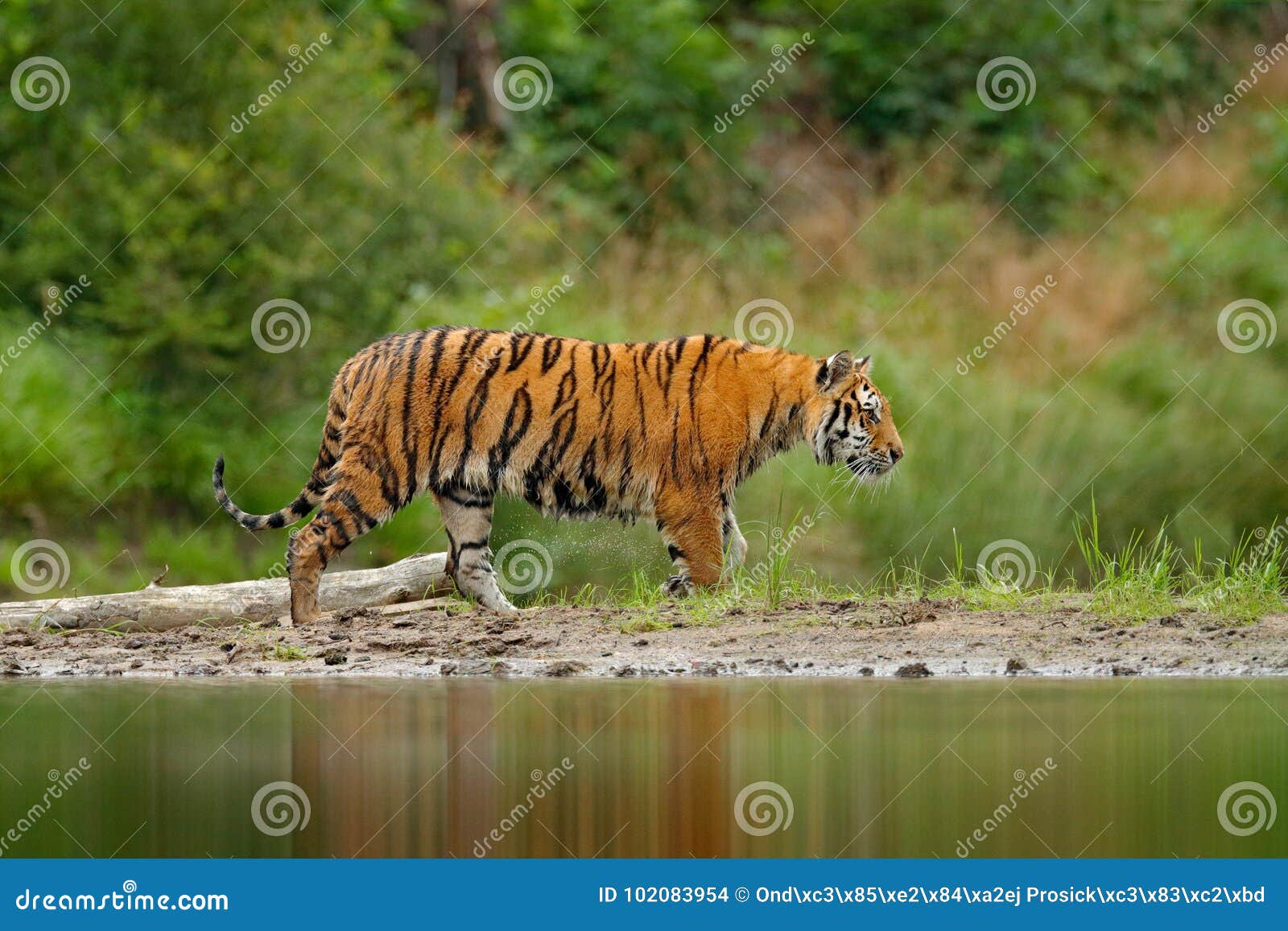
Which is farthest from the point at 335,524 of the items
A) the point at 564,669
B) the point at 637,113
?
the point at 637,113

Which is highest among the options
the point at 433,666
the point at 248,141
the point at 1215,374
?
the point at 248,141

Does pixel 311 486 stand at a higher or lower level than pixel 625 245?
lower

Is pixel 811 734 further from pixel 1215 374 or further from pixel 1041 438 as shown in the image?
pixel 1215 374

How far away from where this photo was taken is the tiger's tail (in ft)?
33.1

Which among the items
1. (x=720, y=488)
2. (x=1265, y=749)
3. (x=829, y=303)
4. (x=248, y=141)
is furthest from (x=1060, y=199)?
(x=1265, y=749)

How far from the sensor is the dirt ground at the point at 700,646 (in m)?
8.71

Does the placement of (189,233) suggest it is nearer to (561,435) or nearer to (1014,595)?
(561,435)

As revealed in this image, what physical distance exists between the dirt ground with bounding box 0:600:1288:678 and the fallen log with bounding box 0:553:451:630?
143 mm

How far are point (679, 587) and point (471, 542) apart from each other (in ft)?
4.19

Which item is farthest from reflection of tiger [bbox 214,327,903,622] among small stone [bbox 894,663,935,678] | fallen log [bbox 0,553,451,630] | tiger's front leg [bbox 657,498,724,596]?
small stone [bbox 894,663,935,678]

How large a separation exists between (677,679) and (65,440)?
7.81 meters

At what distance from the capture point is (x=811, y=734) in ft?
22.4

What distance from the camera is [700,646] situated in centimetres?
917

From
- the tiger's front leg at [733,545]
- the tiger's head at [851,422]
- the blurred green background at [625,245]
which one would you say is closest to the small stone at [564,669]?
the tiger's front leg at [733,545]
